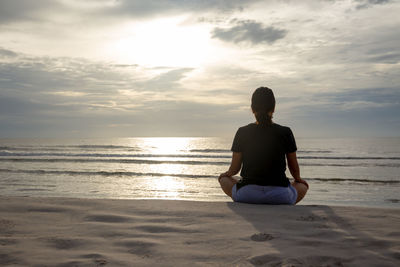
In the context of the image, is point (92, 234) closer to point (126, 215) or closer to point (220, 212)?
point (126, 215)

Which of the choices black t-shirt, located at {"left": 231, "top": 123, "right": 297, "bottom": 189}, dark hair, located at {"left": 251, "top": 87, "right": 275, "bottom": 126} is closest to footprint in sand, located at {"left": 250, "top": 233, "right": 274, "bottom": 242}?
black t-shirt, located at {"left": 231, "top": 123, "right": 297, "bottom": 189}

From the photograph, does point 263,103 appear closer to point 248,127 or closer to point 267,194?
point 248,127

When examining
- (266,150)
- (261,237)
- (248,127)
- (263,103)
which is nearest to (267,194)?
(266,150)

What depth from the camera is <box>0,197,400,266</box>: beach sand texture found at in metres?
2.57

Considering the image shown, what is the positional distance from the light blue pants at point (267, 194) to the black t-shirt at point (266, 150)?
0.26 feet

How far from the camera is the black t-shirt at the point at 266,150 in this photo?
4555 millimetres

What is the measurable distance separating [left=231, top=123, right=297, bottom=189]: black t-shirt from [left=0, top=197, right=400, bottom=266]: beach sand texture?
44 cm

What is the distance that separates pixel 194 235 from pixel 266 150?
6.14ft

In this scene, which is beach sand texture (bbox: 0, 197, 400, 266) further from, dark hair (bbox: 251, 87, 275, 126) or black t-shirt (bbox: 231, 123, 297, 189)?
dark hair (bbox: 251, 87, 275, 126)

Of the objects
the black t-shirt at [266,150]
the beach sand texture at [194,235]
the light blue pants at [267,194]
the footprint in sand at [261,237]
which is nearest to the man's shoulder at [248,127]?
the black t-shirt at [266,150]

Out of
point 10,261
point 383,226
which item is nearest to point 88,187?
point 10,261

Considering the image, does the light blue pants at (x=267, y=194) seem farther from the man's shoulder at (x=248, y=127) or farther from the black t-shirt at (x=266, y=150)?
the man's shoulder at (x=248, y=127)

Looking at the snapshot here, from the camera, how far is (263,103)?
14.5 feet

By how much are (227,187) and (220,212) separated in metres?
0.86
